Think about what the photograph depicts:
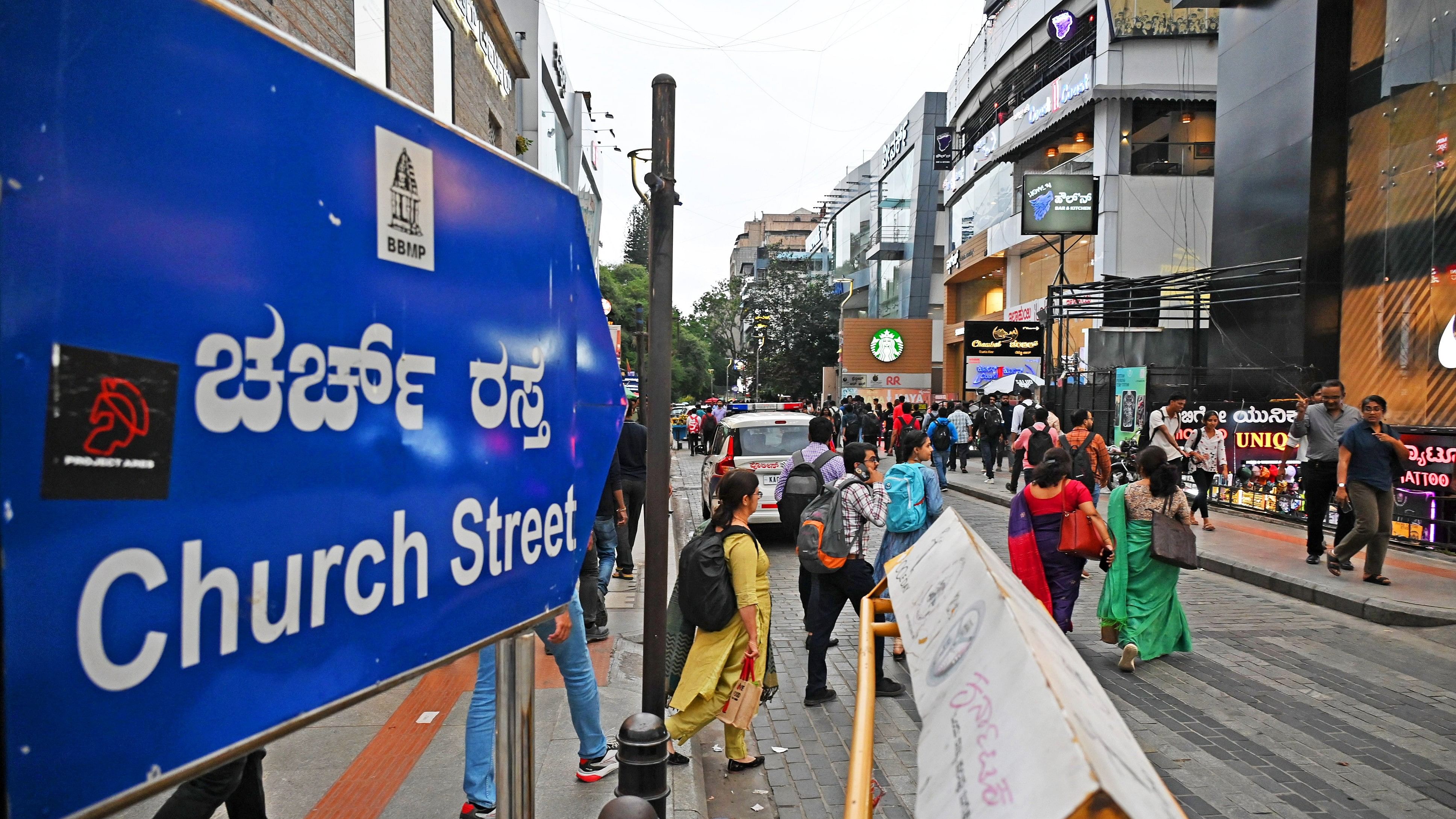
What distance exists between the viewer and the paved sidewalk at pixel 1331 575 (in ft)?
26.5

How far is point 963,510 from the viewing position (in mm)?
15672

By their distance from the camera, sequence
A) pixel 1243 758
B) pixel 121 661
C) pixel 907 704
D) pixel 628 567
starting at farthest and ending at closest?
pixel 628 567, pixel 907 704, pixel 1243 758, pixel 121 661

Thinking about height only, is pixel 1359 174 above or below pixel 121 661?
above

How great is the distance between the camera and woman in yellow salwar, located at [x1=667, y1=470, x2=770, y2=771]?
4590 millimetres

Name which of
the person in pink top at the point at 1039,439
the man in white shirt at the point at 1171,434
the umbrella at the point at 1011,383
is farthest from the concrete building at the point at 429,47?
the umbrella at the point at 1011,383

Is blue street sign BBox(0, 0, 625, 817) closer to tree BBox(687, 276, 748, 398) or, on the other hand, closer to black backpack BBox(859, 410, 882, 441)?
black backpack BBox(859, 410, 882, 441)

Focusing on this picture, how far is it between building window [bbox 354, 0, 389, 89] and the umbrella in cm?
1959

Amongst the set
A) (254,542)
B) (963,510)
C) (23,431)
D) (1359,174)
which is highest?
(1359,174)

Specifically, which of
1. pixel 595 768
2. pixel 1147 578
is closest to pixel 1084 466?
pixel 1147 578

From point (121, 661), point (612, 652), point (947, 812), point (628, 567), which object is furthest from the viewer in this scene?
point (628, 567)

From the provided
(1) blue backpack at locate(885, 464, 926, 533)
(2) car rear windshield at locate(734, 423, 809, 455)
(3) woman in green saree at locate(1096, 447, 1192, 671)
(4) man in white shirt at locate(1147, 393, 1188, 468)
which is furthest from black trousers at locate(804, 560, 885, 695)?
(2) car rear windshield at locate(734, 423, 809, 455)

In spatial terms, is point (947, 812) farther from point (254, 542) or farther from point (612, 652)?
point (612, 652)

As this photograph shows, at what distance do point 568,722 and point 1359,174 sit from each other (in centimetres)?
1664

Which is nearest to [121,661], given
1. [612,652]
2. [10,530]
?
[10,530]
